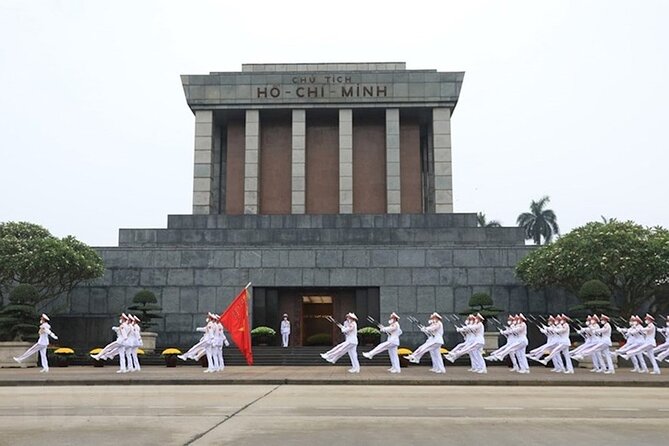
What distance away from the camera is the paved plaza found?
8.55 meters

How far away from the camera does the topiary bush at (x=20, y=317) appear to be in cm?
2728

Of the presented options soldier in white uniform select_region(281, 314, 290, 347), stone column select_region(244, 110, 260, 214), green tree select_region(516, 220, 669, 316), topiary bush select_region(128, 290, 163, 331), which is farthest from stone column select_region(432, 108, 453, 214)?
topiary bush select_region(128, 290, 163, 331)

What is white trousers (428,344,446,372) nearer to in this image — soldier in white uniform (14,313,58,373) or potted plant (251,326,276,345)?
potted plant (251,326,276,345)

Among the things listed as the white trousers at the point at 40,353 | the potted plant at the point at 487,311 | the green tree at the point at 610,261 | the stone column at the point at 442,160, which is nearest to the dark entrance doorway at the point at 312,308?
the potted plant at the point at 487,311

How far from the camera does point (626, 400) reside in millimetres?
13859

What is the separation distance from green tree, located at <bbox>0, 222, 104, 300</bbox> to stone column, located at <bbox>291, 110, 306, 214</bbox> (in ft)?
45.5

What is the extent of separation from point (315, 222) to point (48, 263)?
46.5 feet

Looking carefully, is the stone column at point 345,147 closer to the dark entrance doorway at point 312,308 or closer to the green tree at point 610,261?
the dark entrance doorway at point 312,308

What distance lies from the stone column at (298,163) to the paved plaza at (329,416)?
26.3 metres

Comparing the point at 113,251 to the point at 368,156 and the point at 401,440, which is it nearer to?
the point at 368,156

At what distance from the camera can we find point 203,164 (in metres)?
43.0

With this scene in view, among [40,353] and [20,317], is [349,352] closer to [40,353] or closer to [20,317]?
[40,353]

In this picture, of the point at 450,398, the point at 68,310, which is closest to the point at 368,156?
the point at 68,310

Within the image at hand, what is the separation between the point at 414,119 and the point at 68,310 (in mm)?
24022
